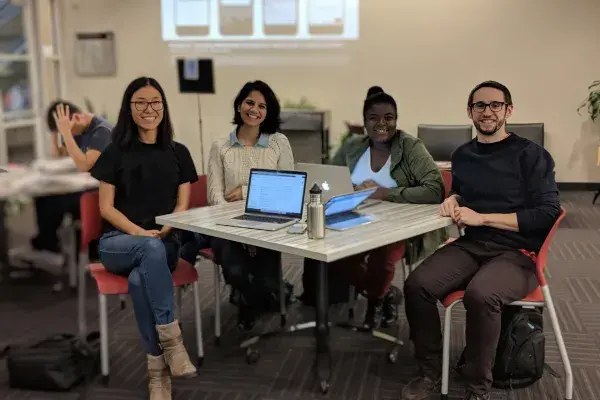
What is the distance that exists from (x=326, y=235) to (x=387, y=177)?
2.80 ft

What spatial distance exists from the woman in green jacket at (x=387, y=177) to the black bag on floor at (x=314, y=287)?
0.19 meters

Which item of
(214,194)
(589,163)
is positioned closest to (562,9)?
(589,163)

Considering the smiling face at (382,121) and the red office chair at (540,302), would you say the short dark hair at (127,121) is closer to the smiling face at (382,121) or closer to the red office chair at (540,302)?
the smiling face at (382,121)

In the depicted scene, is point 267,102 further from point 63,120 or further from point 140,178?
point 63,120

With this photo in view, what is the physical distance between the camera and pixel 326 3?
724cm

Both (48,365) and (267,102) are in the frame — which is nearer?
(48,365)

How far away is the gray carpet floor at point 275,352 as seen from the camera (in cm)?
268

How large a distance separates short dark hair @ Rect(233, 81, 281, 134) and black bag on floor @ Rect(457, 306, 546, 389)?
1517 mm

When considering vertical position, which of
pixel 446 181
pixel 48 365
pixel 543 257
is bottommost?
pixel 48 365

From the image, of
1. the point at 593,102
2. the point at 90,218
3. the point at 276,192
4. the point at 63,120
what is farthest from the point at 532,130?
the point at 90,218

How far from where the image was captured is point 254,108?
10.5 feet

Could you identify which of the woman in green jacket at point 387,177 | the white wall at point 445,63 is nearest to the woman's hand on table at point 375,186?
the woman in green jacket at point 387,177

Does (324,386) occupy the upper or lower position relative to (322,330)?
lower

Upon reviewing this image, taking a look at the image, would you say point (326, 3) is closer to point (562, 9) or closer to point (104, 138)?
point (562, 9)
